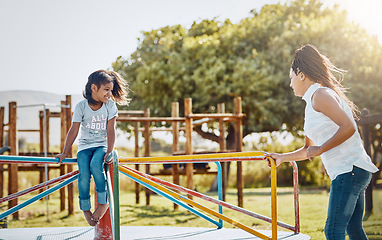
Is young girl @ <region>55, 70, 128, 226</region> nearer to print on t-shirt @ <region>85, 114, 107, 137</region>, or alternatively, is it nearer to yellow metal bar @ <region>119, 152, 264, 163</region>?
print on t-shirt @ <region>85, 114, 107, 137</region>

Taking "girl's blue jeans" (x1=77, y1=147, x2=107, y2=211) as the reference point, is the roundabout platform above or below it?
below

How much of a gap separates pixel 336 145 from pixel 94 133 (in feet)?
6.18

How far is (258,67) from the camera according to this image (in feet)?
51.7

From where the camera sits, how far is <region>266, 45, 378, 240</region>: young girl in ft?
8.13

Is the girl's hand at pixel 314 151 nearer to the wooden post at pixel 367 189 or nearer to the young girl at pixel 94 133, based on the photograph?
the young girl at pixel 94 133

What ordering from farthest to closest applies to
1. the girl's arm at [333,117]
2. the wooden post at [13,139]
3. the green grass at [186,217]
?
the wooden post at [13,139] → the green grass at [186,217] → the girl's arm at [333,117]

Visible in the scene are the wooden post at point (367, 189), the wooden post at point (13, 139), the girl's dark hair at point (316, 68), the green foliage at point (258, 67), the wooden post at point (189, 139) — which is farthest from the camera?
the green foliage at point (258, 67)

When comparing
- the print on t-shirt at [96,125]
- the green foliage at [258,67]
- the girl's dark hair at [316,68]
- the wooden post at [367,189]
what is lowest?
the wooden post at [367,189]

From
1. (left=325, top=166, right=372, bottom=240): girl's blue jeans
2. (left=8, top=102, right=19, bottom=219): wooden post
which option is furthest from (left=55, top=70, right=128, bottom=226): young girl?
(left=8, top=102, right=19, bottom=219): wooden post

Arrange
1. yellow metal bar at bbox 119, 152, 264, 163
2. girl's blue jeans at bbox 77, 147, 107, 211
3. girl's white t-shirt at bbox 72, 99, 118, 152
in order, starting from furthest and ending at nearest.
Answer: girl's white t-shirt at bbox 72, 99, 118, 152 → girl's blue jeans at bbox 77, 147, 107, 211 → yellow metal bar at bbox 119, 152, 264, 163

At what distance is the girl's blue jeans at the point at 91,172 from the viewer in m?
3.49

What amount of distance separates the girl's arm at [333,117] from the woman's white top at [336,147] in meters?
0.06

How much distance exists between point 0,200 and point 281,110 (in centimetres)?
1262

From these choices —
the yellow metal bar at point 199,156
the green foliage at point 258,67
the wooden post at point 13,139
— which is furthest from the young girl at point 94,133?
the green foliage at point 258,67
